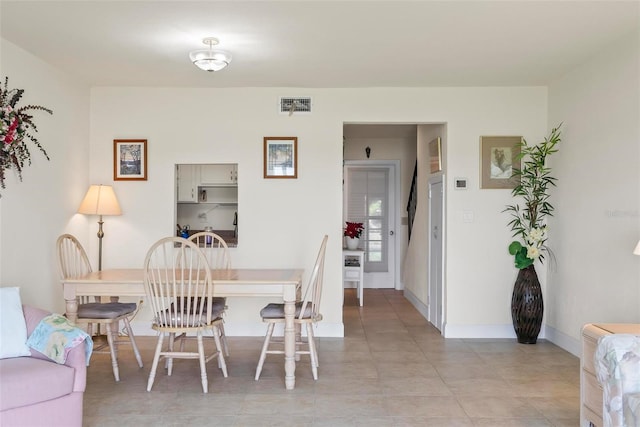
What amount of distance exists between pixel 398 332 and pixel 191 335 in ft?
6.58

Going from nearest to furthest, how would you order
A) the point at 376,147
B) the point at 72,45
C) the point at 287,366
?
1. the point at 287,366
2. the point at 72,45
3. the point at 376,147

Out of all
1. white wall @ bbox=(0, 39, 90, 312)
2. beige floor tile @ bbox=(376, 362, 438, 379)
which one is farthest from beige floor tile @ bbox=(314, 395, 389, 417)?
white wall @ bbox=(0, 39, 90, 312)

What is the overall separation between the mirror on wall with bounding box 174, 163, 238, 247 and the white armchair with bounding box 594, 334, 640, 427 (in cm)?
343

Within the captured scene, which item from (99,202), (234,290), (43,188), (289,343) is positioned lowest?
(289,343)

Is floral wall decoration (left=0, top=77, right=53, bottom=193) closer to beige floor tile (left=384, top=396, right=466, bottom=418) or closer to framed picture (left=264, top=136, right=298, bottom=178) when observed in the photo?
framed picture (left=264, top=136, right=298, bottom=178)

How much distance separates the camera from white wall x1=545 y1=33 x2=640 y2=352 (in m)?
3.38

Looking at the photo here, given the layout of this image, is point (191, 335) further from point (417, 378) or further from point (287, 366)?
point (417, 378)

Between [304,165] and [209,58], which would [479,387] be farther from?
[209,58]

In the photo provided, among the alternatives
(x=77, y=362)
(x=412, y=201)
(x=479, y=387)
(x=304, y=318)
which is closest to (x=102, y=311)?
(x=77, y=362)

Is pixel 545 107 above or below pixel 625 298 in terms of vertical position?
above

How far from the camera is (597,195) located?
12.5 ft

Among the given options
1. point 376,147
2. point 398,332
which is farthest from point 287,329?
point 376,147

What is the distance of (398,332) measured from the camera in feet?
16.4

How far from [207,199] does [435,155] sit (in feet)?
7.97
